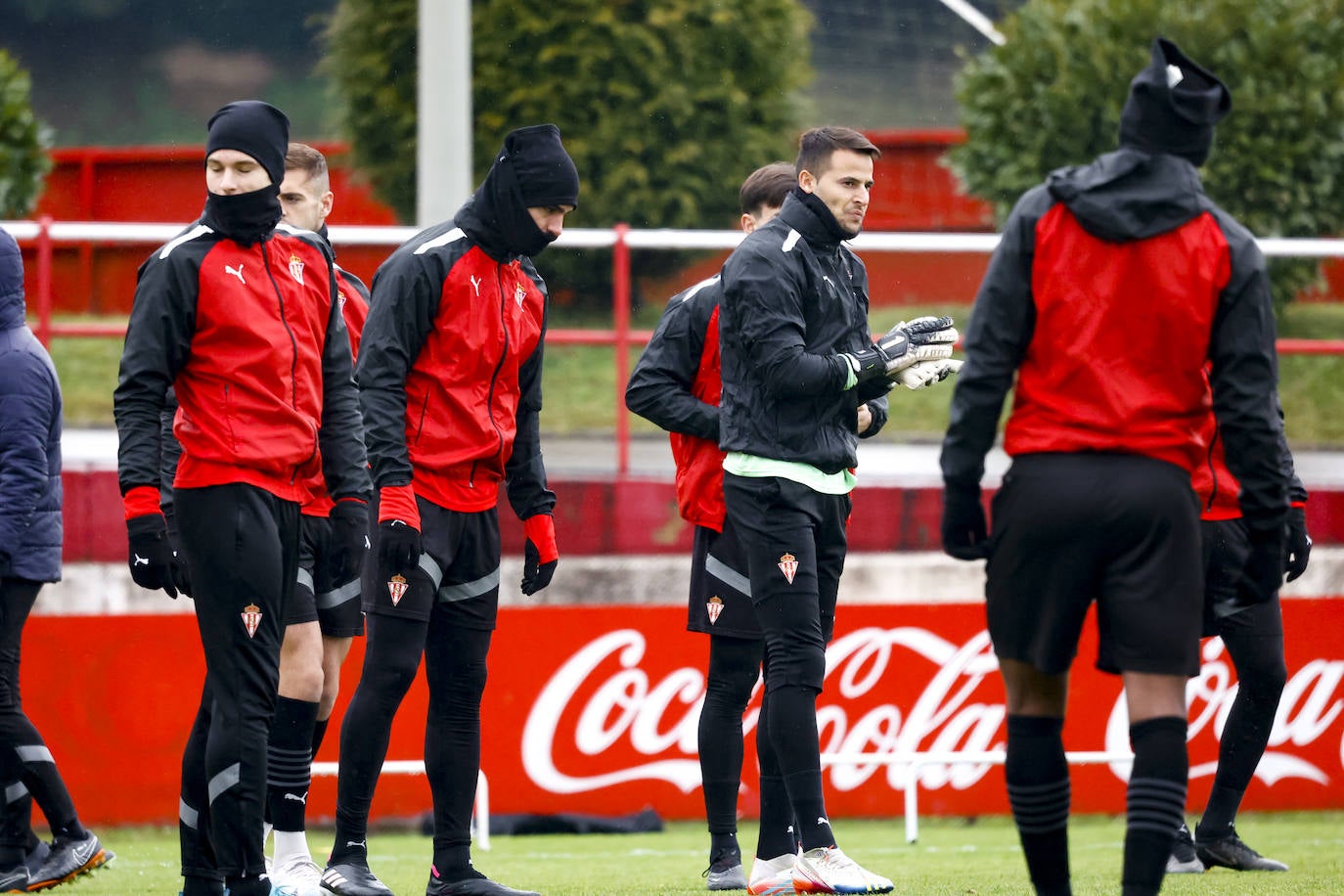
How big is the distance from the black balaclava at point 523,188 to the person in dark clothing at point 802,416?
0.58 meters

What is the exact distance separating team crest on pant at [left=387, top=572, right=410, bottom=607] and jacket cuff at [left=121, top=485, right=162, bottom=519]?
835 mm

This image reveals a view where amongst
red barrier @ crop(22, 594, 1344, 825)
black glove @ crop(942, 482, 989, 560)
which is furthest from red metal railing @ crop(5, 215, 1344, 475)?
black glove @ crop(942, 482, 989, 560)

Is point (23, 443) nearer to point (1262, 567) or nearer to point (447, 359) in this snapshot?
point (447, 359)

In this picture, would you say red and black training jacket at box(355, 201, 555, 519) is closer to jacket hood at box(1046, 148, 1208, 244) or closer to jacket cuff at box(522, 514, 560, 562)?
jacket cuff at box(522, 514, 560, 562)

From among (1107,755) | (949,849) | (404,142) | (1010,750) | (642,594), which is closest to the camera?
(1010,750)

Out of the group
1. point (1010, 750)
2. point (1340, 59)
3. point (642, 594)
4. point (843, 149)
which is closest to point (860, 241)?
point (642, 594)

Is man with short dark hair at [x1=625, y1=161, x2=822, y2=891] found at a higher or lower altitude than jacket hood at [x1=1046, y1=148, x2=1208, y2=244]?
lower

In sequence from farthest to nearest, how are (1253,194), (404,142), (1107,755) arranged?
(404,142), (1253,194), (1107,755)

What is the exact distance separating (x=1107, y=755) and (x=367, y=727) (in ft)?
13.7

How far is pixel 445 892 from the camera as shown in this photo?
5.27 m

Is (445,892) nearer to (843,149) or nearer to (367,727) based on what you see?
(367,727)

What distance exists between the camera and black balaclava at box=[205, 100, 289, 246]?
4723 millimetres

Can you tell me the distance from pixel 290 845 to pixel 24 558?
1.44 m

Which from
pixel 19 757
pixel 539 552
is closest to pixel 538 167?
pixel 539 552
